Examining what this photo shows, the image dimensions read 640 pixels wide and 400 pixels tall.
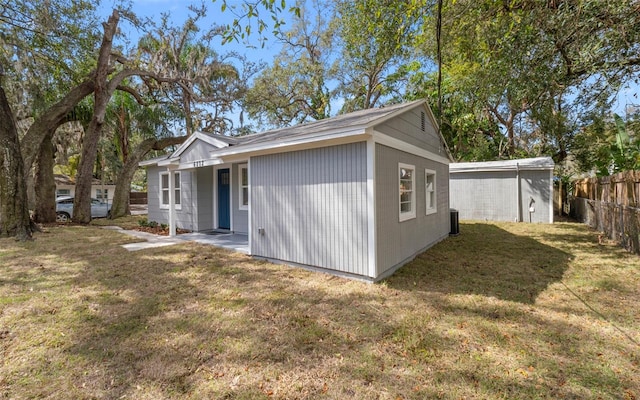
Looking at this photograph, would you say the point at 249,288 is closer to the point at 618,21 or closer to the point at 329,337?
the point at 329,337

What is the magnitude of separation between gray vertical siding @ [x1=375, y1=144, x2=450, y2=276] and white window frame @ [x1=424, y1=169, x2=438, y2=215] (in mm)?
136

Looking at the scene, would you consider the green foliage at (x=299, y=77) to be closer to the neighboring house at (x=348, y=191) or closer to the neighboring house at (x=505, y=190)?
the neighboring house at (x=505, y=190)

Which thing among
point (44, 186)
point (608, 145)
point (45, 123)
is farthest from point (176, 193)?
point (608, 145)

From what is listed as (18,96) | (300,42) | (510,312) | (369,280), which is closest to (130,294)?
(369,280)

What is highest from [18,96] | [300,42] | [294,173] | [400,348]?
[300,42]

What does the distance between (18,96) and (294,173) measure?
51.9 ft

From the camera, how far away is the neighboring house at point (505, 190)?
42.0 ft

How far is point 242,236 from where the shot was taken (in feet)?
29.6

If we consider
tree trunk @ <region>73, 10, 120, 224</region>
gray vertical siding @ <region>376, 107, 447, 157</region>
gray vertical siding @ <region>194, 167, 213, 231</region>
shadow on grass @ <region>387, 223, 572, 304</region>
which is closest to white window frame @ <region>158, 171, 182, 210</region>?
gray vertical siding @ <region>194, 167, 213, 231</region>

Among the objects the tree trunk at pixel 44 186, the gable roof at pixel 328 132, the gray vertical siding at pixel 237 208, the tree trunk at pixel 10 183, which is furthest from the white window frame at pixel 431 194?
the tree trunk at pixel 44 186

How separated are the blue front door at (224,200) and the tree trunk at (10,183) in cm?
512

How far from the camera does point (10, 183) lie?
333 inches

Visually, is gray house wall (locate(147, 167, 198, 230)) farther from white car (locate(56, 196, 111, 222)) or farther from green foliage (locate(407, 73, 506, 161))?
green foliage (locate(407, 73, 506, 161))

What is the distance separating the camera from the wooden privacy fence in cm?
698
